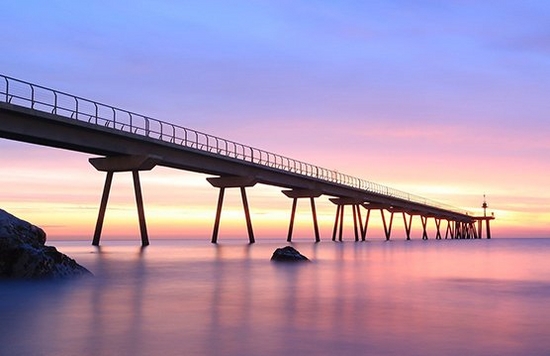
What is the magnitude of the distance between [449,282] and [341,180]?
68.9 meters

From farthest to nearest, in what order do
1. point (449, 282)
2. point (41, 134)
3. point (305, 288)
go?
point (41, 134) → point (449, 282) → point (305, 288)

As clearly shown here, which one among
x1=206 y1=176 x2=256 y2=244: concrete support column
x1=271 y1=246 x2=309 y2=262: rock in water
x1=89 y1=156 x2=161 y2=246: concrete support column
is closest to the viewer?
x1=271 y1=246 x2=309 y2=262: rock in water

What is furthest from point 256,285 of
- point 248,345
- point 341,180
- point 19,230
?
point 341,180

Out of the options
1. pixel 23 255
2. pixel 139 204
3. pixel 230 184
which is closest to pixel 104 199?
pixel 139 204

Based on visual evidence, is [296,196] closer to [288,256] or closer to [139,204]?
[139,204]

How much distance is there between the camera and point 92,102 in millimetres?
42344

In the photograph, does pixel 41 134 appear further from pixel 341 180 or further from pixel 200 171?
pixel 341 180

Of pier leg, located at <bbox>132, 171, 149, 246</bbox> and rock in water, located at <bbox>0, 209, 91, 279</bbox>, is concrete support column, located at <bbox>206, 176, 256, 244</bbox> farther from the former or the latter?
rock in water, located at <bbox>0, 209, 91, 279</bbox>

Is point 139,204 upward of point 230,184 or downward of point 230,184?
downward

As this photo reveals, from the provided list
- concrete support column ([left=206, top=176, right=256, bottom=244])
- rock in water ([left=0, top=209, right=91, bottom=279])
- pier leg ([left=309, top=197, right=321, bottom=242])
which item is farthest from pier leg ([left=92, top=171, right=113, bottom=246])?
pier leg ([left=309, top=197, right=321, bottom=242])

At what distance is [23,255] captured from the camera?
19.4 m

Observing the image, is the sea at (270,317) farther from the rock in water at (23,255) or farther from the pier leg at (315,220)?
the pier leg at (315,220)

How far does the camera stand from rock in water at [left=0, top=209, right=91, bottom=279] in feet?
62.7

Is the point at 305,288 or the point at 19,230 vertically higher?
the point at 19,230
